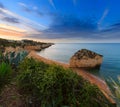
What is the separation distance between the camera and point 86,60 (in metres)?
16.8

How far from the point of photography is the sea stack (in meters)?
16.6

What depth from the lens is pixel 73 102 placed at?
4023mm

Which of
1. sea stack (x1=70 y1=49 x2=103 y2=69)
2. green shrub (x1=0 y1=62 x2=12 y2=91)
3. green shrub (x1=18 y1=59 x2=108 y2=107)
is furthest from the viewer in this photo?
sea stack (x1=70 y1=49 x2=103 y2=69)

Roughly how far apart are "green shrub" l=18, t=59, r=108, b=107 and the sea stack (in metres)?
12.1

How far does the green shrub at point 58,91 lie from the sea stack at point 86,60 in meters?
12.1

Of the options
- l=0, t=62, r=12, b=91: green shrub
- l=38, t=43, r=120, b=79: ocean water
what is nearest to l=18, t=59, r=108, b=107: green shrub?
l=0, t=62, r=12, b=91: green shrub

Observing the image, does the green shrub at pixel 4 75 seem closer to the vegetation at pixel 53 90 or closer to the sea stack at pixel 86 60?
the vegetation at pixel 53 90

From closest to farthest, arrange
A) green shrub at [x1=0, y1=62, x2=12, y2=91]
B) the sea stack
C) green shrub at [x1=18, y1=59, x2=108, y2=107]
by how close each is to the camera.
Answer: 1. green shrub at [x1=18, y1=59, x2=108, y2=107]
2. green shrub at [x1=0, y1=62, x2=12, y2=91]
3. the sea stack

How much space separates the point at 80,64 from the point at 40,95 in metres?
12.9

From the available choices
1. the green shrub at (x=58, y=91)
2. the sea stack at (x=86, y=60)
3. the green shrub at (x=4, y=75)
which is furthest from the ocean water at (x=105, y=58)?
the green shrub at (x=4, y=75)

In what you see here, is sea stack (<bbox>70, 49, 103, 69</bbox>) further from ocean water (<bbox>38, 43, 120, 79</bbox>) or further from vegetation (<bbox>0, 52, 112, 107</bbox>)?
vegetation (<bbox>0, 52, 112, 107</bbox>)

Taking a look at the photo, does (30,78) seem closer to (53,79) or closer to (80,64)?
(53,79)

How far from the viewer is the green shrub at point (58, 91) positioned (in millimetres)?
4055

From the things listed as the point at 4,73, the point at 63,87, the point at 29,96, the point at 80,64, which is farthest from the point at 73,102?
the point at 80,64
